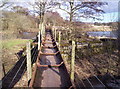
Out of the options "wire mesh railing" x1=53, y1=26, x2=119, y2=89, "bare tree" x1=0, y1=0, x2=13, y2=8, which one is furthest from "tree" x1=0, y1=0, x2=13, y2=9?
"wire mesh railing" x1=53, y1=26, x2=119, y2=89

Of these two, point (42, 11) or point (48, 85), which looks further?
point (42, 11)

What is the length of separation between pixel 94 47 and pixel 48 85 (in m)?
9.21

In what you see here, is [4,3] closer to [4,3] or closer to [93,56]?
[4,3]

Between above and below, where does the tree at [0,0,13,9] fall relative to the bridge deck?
above

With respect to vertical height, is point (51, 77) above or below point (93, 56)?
above

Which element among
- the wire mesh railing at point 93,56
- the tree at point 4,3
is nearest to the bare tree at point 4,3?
the tree at point 4,3

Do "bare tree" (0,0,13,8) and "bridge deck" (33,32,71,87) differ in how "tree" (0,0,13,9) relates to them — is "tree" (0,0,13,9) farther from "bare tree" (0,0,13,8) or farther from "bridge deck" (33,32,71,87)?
"bridge deck" (33,32,71,87)

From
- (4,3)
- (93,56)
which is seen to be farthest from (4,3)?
(93,56)

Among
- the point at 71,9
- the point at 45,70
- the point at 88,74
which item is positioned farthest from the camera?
the point at 71,9

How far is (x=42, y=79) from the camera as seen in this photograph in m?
3.17

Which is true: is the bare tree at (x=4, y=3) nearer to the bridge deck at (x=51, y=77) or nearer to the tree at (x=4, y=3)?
the tree at (x=4, y=3)

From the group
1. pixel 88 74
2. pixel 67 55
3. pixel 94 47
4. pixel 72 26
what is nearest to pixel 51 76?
pixel 88 74

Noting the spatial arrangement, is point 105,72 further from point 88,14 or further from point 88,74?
point 88,14

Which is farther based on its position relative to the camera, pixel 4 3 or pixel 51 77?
pixel 4 3
